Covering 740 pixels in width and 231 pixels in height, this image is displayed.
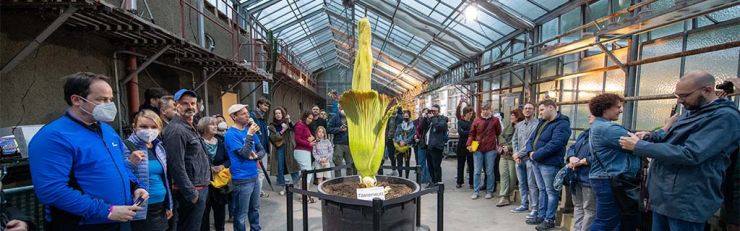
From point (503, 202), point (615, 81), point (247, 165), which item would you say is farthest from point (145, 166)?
point (615, 81)

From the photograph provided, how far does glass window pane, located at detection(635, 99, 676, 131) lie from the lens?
374cm

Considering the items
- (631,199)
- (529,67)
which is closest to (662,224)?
(631,199)

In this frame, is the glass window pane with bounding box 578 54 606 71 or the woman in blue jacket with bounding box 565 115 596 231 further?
the glass window pane with bounding box 578 54 606 71

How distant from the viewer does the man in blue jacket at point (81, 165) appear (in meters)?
1.29

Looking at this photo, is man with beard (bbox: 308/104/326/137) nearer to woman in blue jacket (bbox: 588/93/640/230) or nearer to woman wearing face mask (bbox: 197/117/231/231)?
woman wearing face mask (bbox: 197/117/231/231)

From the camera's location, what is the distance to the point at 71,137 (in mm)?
1337

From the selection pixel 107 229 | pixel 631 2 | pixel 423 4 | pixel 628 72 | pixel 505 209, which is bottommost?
pixel 505 209

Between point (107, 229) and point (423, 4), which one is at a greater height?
point (423, 4)

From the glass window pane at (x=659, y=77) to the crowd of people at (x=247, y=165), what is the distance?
1667 mm

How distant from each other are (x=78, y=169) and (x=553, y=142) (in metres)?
3.58

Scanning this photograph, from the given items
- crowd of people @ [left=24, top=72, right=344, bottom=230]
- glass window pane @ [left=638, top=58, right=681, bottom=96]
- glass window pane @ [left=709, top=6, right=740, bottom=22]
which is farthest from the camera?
crowd of people @ [left=24, top=72, right=344, bottom=230]

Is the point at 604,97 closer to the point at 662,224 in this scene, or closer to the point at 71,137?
the point at 662,224

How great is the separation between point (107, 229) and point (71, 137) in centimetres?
45

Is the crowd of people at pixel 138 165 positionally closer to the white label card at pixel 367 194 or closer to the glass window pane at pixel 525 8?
the white label card at pixel 367 194
